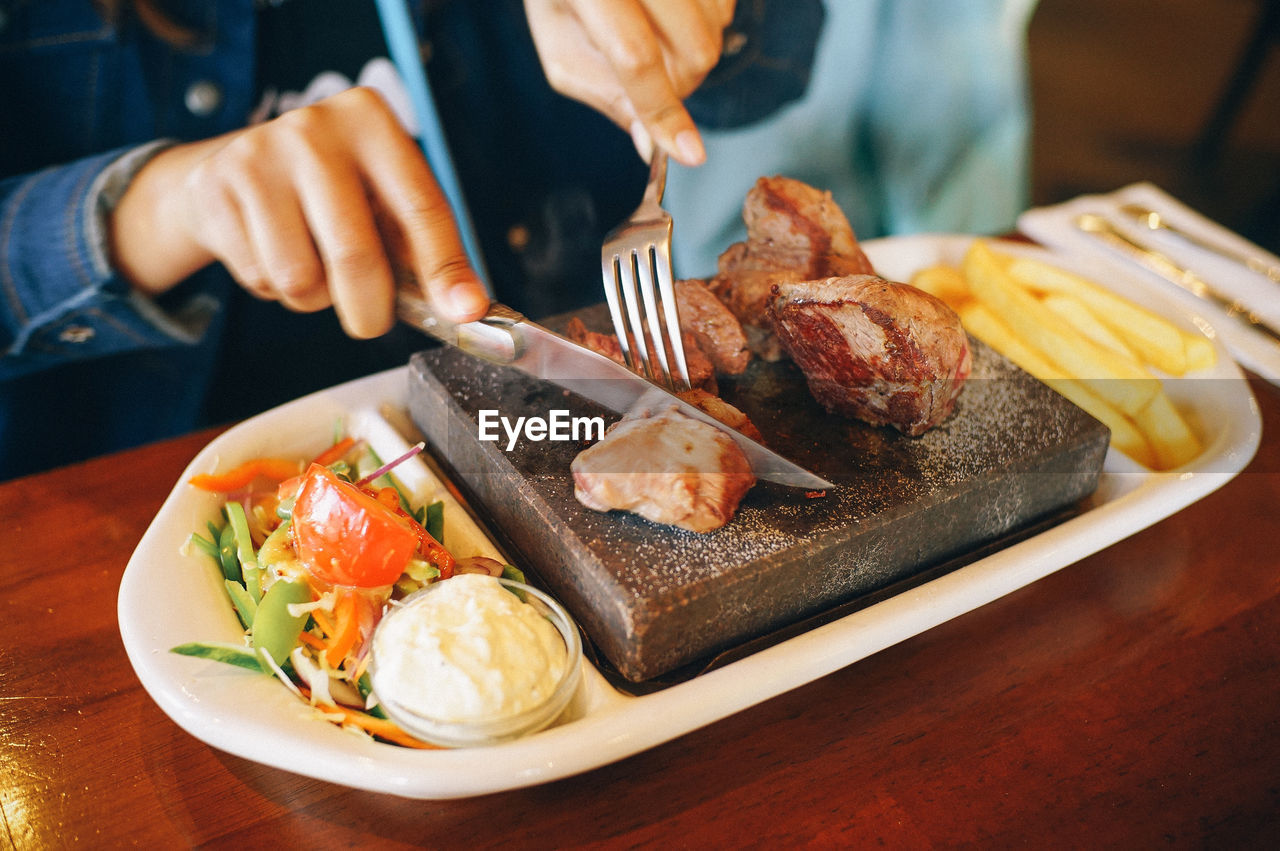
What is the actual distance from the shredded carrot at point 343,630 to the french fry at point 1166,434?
1.84 metres

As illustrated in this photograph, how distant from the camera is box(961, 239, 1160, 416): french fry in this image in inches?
77.5

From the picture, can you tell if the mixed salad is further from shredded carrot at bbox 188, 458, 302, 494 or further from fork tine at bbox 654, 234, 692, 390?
fork tine at bbox 654, 234, 692, 390

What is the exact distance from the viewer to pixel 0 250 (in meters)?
2.20

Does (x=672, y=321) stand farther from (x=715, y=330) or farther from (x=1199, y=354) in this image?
(x=1199, y=354)

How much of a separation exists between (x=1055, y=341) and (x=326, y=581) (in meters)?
1.79

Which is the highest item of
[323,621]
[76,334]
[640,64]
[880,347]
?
[640,64]

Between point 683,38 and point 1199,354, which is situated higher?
point 683,38

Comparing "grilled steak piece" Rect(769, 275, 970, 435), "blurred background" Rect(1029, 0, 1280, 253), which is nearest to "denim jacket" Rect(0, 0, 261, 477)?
"grilled steak piece" Rect(769, 275, 970, 435)

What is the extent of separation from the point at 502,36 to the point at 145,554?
8.09ft

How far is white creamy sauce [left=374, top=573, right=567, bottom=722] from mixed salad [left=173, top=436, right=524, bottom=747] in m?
0.09

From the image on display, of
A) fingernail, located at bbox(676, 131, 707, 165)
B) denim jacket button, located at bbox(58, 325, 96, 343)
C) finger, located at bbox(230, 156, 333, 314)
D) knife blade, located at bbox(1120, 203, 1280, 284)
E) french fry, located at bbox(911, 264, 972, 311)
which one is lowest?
denim jacket button, located at bbox(58, 325, 96, 343)

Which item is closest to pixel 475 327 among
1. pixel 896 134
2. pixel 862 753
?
pixel 862 753

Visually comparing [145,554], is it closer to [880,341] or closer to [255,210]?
[255,210]

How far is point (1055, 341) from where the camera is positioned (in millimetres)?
2057
